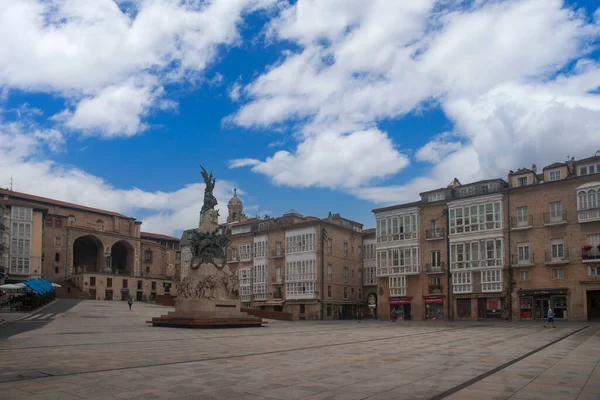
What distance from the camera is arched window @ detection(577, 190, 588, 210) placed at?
149ft

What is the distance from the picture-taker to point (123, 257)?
10238 centimetres

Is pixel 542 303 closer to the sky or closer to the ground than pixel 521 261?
closer to the ground

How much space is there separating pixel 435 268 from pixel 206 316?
88.9 feet

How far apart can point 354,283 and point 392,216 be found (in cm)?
1370

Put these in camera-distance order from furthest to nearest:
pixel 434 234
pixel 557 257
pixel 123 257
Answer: pixel 123 257 → pixel 434 234 → pixel 557 257

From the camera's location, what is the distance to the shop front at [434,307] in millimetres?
53688

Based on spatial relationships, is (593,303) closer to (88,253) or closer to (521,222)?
(521,222)

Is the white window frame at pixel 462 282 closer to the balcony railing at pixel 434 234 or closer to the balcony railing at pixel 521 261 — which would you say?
the balcony railing at pixel 434 234

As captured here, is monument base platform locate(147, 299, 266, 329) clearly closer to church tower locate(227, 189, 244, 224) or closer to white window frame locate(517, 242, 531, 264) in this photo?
white window frame locate(517, 242, 531, 264)

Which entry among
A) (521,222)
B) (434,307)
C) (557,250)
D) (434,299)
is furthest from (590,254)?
(434,307)

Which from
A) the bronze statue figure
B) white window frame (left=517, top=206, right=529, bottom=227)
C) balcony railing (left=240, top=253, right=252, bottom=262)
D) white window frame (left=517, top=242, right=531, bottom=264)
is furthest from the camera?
balcony railing (left=240, top=253, right=252, bottom=262)

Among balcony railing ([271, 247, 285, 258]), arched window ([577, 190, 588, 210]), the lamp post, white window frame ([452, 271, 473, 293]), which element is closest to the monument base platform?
white window frame ([452, 271, 473, 293])

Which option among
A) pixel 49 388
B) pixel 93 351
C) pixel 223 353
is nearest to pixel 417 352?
pixel 223 353

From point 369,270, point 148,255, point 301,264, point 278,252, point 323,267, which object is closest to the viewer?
point 323,267
